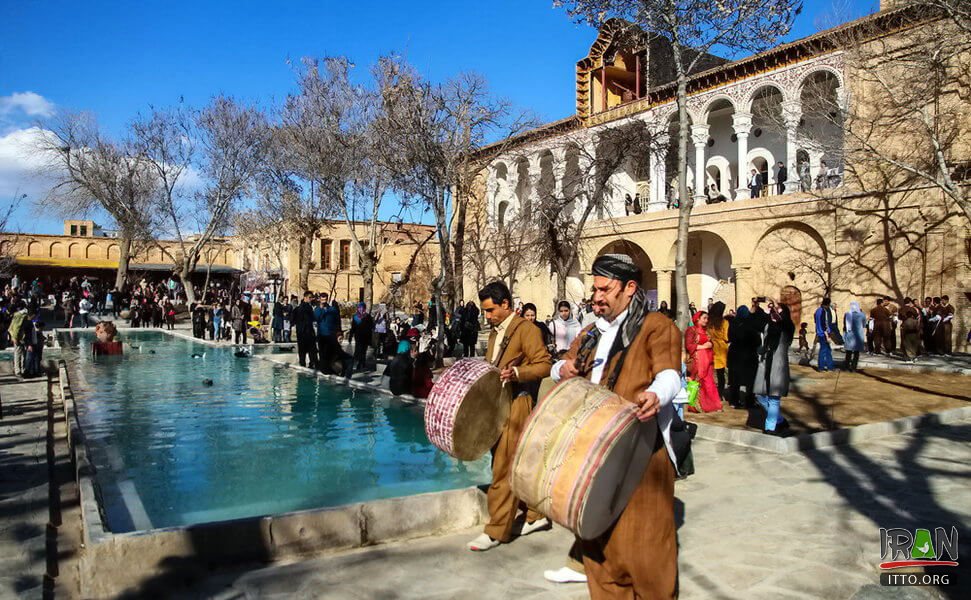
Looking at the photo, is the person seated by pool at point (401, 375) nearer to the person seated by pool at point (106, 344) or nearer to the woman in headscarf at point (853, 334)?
the woman in headscarf at point (853, 334)

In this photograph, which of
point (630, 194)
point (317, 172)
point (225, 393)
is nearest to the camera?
point (225, 393)

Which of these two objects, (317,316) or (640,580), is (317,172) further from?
(640,580)

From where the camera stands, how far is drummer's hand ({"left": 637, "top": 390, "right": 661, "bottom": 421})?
295cm

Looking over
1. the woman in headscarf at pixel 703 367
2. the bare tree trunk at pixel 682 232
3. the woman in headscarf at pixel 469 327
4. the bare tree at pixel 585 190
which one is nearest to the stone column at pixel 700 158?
the bare tree at pixel 585 190

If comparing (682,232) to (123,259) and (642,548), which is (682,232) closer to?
(642,548)

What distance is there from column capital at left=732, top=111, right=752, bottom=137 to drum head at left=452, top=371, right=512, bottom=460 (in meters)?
22.8

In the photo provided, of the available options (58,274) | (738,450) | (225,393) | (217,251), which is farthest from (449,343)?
(217,251)

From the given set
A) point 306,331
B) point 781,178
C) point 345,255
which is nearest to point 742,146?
point 781,178

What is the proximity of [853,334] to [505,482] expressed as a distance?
41.0 feet

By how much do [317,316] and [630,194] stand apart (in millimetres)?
19956

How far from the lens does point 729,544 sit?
182 inches

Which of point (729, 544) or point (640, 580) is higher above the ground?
point (640, 580)

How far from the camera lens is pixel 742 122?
81.0 feet

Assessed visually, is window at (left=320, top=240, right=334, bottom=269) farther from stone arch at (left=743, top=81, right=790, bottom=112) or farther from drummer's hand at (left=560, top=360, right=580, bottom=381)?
drummer's hand at (left=560, top=360, right=580, bottom=381)
